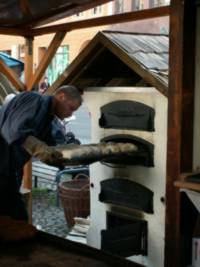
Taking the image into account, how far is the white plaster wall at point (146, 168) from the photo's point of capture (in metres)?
3.79

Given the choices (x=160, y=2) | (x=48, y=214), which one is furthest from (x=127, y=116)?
(x=48, y=214)

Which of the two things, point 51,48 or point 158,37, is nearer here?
point 158,37

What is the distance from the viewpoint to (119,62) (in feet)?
15.7

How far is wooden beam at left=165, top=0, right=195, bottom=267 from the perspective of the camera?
10.1 feet

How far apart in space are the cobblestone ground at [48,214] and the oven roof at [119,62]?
2354 millimetres

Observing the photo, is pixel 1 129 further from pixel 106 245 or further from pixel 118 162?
pixel 106 245

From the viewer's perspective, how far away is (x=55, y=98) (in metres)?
4.11

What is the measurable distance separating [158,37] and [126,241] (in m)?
2.12

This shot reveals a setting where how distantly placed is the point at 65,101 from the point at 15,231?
1.17m

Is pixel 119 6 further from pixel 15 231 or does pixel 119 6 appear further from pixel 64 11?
pixel 15 231

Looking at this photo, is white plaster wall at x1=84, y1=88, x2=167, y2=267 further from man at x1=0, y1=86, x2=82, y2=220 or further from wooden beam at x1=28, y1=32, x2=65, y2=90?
wooden beam at x1=28, y1=32, x2=65, y2=90

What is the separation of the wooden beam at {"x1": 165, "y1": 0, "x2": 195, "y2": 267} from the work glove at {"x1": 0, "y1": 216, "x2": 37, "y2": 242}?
3.77ft

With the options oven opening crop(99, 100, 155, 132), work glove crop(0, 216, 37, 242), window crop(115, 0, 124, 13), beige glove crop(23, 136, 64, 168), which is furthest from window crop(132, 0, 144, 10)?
work glove crop(0, 216, 37, 242)

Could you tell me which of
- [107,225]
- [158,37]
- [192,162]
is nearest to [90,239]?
[107,225]
